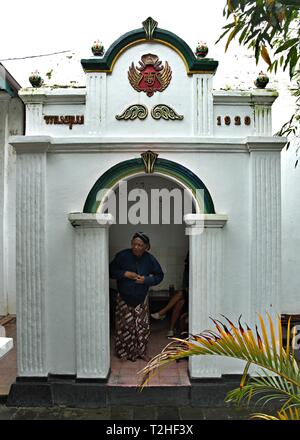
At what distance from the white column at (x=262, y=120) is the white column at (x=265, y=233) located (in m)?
0.28

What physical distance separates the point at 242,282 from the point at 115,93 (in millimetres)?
2766

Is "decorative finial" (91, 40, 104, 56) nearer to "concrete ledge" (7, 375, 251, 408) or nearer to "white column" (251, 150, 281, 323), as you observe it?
"white column" (251, 150, 281, 323)

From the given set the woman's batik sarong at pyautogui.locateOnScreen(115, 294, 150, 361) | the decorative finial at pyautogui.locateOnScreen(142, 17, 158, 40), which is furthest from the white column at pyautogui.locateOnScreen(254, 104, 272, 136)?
the woman's batik sarong at pyautogui.locateOnScreen(115, 294, 150, 361)

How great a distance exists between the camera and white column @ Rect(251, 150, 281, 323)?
194 inches

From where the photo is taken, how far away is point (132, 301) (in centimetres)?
546

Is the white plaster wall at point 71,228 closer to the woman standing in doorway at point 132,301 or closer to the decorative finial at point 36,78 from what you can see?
the woman standing in doorway at point 132,301

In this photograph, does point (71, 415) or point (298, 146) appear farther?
point (298, 146)

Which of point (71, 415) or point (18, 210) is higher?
point (18, 210)

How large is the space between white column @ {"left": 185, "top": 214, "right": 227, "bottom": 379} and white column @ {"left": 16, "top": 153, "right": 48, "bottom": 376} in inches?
70.8

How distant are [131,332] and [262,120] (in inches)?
126

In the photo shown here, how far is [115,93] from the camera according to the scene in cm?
495

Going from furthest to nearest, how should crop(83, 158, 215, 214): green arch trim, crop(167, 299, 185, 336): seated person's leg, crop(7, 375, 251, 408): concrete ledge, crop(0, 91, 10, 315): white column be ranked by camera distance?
1. crop(0, 91, 10, 315): white column
2. crop(167, 299, 185, 336): seated person's leg
3. crop(83, 158, 215, 214): green arch trim
4. crop(7, 375, 251, 408): concrete ledge
